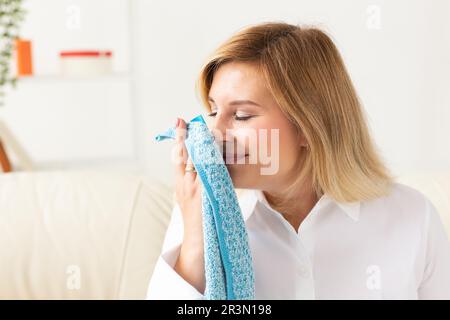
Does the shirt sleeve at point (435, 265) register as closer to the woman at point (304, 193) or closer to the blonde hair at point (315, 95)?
the woman at point (304, 193)

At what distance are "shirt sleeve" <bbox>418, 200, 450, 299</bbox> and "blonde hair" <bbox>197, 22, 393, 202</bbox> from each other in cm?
12

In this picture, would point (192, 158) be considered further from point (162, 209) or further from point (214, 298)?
point (162, 209)

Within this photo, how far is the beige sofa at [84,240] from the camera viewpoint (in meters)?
1.60

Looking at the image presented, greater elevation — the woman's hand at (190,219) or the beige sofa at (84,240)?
the woman's hand at (190,219)

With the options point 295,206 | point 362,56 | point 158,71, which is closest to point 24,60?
point 158,71

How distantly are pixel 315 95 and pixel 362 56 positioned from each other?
7.68 feet

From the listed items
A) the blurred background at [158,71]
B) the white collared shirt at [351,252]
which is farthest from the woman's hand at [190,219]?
the blurred background at [158,71]

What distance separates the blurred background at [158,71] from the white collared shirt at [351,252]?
86.4 inches

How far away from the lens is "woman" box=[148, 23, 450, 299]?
45.2 inches

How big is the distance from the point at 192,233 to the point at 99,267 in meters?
0.55

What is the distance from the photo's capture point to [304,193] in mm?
1296

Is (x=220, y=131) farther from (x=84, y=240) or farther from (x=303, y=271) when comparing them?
(x=84, y=240)

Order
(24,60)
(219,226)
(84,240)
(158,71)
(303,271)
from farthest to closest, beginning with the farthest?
1. (158,71)
2. (24,60)
3. (84,240)
4. (303,271)
5. (219,226)

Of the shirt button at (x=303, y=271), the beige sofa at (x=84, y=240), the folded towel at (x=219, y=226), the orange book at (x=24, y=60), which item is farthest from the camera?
the orange book at (x=24, y=60)
